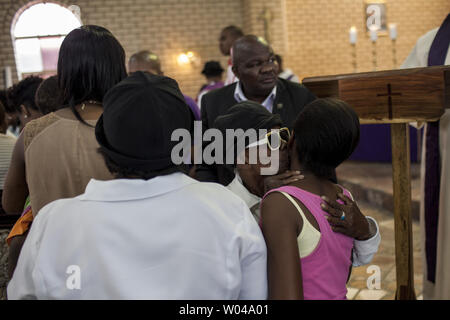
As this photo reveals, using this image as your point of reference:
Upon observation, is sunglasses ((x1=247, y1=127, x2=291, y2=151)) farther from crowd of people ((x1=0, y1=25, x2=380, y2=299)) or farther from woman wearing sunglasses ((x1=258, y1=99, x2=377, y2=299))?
woman wearing sunglasses ((x1=258, y1=99, x2=377, y2=299))

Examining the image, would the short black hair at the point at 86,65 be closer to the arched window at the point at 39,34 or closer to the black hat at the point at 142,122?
the black hat at the point at 142,122

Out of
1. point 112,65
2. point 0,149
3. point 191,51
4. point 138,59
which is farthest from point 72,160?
point 191,51

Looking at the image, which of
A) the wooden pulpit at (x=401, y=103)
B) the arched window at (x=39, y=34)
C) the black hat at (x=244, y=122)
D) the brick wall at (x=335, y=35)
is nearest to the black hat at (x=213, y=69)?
the wooden pulpit at (x=401, y=103)

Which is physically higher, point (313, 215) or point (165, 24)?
point (165, 24)

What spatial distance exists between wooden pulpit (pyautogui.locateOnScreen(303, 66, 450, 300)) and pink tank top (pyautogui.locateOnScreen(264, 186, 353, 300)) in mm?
877

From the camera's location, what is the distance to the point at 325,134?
5.05 ft

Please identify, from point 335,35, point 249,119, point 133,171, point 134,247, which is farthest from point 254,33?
point 134,247

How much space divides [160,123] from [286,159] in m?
0.67

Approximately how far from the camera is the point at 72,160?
5.50 ft

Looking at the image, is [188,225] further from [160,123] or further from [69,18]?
[69,18]

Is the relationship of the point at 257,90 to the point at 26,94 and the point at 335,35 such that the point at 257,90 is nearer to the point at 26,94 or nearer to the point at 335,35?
the point at 26,94

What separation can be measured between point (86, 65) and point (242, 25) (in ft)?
34.3

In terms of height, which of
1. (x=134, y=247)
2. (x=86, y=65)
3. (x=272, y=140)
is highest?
(x=86, y=65)

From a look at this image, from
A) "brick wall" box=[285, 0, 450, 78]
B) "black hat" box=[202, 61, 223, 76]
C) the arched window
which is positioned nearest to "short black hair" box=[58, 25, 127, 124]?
"black hat" box=[202, 61, 223, 76]
